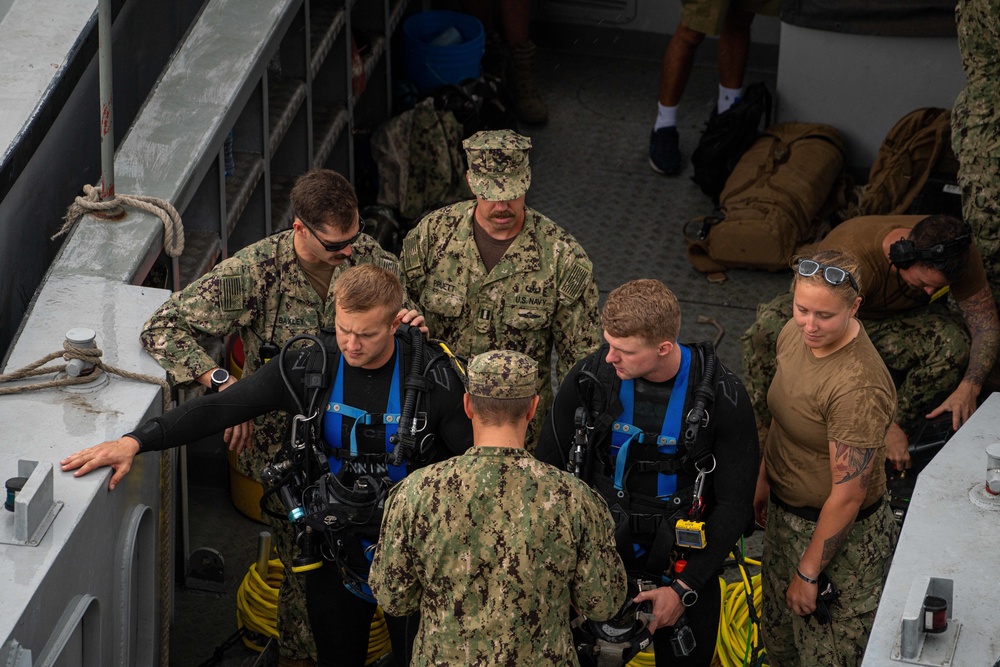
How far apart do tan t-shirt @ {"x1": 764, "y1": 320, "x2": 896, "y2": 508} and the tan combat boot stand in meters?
4.32

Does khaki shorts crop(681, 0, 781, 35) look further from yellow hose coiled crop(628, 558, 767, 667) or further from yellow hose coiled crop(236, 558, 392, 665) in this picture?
yellow hose coiled crop(236, 558, 392, 665)

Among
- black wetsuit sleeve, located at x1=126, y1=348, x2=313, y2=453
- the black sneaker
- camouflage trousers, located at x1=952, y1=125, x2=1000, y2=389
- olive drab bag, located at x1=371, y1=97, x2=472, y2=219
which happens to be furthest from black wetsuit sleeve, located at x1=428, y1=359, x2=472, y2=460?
the black sneaker

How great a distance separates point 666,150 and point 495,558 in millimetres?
Result: 4982

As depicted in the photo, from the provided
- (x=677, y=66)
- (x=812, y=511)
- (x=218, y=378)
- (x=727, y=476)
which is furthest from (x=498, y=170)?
(x=677, y=66)

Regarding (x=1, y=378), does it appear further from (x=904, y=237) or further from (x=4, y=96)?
(x=904, y=237)

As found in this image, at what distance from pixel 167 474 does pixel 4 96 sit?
145 cm

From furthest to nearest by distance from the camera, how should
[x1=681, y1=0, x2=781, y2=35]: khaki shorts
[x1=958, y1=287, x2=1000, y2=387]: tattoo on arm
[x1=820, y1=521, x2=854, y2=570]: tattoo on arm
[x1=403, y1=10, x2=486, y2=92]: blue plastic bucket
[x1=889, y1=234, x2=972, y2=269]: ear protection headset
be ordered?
1. [x1=403, y1=10, x2=486, y2=92]: blue plastic bucket
2. [x1=681, y1=0, x2=781, y2=35]: khaki shorts
3. [x1=958, y1=287, x2=1000, y2=387]: tattoo on arm
4. [x1=889, y1=234, x2=972, y2=269]: ear protection headset
5. [x1=820, y1=521, x2=854, y2=570]: tattoo on arm

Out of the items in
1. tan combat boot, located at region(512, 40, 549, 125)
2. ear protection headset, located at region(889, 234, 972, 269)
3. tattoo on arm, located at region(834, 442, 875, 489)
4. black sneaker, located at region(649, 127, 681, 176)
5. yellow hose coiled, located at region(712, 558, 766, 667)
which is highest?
ear protection headset, located at region(889, 234, 972, 269)

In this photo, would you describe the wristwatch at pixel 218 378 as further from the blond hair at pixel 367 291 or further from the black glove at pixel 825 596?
the black glove at pixel 825 596

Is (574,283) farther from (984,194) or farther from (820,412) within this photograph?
(984,194)

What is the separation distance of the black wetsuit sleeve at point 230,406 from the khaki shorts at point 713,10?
428 cm

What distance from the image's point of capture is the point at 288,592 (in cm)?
468

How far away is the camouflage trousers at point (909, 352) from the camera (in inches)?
210

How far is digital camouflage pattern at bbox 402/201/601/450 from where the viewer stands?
4.71 metres
